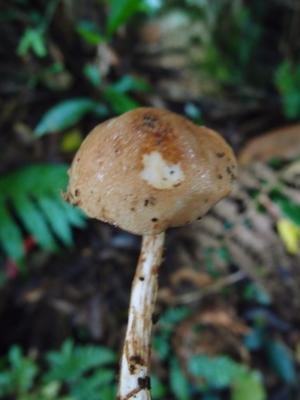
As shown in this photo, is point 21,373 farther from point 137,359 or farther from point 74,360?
point 137,359

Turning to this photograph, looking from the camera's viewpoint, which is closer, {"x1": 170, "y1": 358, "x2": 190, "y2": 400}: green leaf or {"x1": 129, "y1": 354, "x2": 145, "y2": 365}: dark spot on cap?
{"x1": 129, "y1": 354, "x2": 145, "y2": 365}: dark spot on cap

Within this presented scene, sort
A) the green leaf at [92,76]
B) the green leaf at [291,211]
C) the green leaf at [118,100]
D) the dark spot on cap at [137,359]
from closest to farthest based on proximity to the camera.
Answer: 1. the dark spot on cap at [137,359]
2. the green leaf at [291,211]
3. the green leaf at [118,100]
4. the green leaf at [92,76]

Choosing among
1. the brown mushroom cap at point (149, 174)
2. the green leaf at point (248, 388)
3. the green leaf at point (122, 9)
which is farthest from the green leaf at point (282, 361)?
the green leaf at point (122, 9)

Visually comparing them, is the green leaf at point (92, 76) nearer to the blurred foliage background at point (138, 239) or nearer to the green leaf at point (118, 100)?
the blurred foliage background at point (138, 239)

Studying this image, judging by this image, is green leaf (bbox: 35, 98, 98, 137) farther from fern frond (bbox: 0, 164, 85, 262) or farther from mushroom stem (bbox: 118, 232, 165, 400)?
mushroom stem (bbox: 118, 232, 165, 400)

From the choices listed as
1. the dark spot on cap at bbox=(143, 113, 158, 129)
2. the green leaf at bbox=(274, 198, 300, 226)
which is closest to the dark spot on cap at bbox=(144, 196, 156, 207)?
the dark spot on cap at bbox=(143, 113, 158, 129)

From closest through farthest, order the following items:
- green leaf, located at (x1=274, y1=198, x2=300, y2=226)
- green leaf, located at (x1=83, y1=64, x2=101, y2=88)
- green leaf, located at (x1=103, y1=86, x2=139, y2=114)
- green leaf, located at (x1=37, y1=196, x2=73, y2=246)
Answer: green leaf, located at (x1=274, y1=198, x2=300, y2=226) < green leaf, located at (x1=103, y1=86, x2=139, y2=114) < green leaf, located at (x1=37, y1=196, x2=73, y2=246) < green leaf, located at (x1=83, y1=64, x2=101, y2=88)

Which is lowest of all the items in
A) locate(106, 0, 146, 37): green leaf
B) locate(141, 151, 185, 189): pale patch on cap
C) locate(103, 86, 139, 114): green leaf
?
locate(103, 86, 139, 114): green leaf
